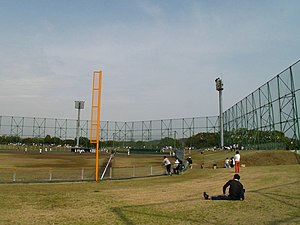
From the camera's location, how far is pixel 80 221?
766 centimetres

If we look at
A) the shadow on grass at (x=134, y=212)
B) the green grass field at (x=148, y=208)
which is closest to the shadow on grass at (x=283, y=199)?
the green grass field at (x=148, y=208)

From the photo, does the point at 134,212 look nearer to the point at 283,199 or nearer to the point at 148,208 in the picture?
the point at 148,208

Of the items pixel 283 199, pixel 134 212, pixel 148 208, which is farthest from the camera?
pixel 283 199

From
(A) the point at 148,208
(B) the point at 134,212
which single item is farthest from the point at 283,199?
(B) the point at 134,212

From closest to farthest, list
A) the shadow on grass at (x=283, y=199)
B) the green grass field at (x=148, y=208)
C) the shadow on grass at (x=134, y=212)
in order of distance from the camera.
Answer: the shadow on grass at (x=283, y=199), the shadow on grass at (x=134, y=212), the green grass field at (x=148, y=208)

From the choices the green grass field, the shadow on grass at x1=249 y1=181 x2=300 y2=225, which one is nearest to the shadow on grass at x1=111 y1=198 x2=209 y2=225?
the green grass field

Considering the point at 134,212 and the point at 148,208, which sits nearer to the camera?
the point at 134,212

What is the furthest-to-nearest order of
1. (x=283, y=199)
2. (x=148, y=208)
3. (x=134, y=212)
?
1. (x=283, y=199)
2. (x=148, y=208)
3. (x=134, y=212)

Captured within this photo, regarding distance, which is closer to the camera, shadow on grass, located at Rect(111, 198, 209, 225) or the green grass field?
shadow on grass, located at Rect(111, 198, 209, 225)

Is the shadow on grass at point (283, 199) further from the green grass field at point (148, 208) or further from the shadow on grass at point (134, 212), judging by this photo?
the shadow on grass at point (134, 212)

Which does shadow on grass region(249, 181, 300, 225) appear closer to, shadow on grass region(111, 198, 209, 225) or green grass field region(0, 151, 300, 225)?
green grass field region(0, 151, 300, 225)

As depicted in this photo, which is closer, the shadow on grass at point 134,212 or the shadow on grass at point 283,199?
the shadow on grass at point 283,199

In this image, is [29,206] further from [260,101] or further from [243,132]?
[243,132]

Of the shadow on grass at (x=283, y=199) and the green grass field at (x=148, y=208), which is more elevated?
the shadow on grass at (x=283, y=199)
